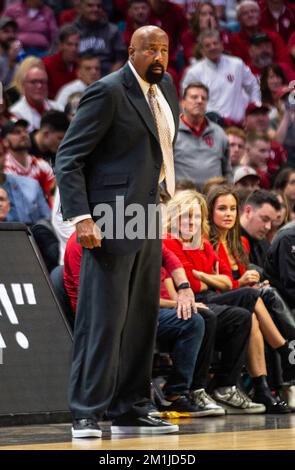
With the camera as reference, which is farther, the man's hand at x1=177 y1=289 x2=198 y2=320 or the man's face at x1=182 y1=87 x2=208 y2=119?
the man's face at x1=182 y1=87 x2=208 y2=119

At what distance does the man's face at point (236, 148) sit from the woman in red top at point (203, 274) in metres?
3.26

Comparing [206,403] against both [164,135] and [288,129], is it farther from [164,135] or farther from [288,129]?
[288,129]

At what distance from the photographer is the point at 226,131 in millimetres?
10852

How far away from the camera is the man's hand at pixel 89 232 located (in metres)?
5.27

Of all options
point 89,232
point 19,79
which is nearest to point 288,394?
point 89,232

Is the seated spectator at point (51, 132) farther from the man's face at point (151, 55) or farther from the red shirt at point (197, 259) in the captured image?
the man's face at point (151, 55)

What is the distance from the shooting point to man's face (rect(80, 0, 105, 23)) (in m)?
12.8

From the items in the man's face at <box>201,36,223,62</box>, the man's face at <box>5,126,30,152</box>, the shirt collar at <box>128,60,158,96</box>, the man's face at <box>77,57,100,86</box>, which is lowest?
the man's face at <box>5,126,30,152</box>

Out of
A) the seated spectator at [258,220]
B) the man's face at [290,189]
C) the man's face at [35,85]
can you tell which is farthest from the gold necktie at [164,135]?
the man's face at [35,85]

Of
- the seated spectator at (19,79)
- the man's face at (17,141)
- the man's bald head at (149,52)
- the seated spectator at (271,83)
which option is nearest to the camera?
the man's bald head at (149,52)

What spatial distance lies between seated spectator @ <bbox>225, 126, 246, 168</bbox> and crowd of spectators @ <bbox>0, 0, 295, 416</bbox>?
12mm

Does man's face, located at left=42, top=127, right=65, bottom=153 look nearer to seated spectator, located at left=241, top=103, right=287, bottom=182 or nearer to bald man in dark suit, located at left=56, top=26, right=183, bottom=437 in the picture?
seated spectator, located at left=241, top=103, right=287, bottom=182

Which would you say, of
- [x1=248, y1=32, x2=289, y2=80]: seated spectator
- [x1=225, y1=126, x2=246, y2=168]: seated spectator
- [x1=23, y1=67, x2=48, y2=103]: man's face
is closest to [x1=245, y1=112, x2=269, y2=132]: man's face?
[x1=225, y1=126, x2=246, y2=168]: seated spectator
